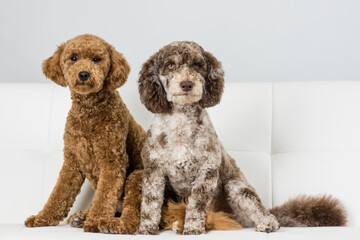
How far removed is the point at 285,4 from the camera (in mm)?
3381

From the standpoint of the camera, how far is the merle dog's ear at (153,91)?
2.26 metres

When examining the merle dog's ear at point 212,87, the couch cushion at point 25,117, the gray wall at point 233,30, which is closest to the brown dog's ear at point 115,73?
the merle dog's ear at point 212,87

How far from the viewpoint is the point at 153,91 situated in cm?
226

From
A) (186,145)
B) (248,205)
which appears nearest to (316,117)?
(248,205)

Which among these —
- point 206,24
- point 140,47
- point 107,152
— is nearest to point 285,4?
point 206,24

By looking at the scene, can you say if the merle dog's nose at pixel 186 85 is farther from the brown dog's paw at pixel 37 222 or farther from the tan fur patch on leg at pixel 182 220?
the brown dog's paw at pixel 37 222

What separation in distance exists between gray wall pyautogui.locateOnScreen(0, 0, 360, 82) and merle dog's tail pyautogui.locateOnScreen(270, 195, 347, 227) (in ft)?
3.91

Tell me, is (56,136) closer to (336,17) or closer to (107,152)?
(107,152)

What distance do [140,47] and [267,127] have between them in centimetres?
109

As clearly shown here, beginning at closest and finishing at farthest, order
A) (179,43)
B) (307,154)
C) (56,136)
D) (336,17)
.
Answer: (179,43) < (307,154) < (56,136) < (336,17)

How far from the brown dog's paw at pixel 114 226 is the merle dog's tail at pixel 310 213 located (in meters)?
0.67

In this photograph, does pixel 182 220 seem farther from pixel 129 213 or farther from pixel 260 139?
pixel 260 139

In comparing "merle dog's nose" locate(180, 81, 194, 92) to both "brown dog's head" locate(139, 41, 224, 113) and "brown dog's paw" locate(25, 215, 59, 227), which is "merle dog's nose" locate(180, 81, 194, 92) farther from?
"brown dog's paw" locate(25, 215, 59, 227)

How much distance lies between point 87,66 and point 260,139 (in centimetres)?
104
